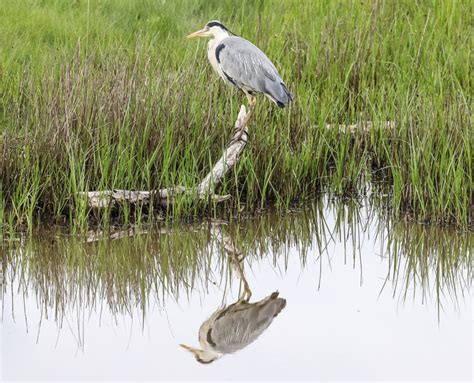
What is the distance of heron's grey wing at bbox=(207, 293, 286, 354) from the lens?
4656 millimetres

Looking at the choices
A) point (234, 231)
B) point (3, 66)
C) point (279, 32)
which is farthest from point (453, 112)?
point (3, 66)

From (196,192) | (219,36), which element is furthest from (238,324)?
(219,36)

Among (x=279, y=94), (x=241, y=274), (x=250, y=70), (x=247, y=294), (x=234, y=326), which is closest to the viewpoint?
(x=234, y=326)

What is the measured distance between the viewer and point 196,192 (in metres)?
6.23

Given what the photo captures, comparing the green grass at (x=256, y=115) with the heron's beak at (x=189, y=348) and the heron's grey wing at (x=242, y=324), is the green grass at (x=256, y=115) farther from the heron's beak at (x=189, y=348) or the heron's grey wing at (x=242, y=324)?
the heron's beak at (x=189, y=348)

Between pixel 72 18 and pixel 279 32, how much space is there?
1.84 metres

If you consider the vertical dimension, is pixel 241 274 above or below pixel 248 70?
below

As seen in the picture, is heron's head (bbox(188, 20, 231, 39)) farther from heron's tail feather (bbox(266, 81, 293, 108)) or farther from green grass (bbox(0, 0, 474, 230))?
heron's tail feather (bbox(266, 81, 293, 108))

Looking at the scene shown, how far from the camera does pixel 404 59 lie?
7.76m

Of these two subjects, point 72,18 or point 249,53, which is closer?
point 249,53

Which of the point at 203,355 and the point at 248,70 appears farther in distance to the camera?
the point at 248,70

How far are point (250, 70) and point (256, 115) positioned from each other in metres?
0.32

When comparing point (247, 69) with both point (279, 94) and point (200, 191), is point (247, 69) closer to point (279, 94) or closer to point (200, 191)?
point (279, 94)

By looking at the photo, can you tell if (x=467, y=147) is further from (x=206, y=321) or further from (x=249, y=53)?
(x=206, y=321)
